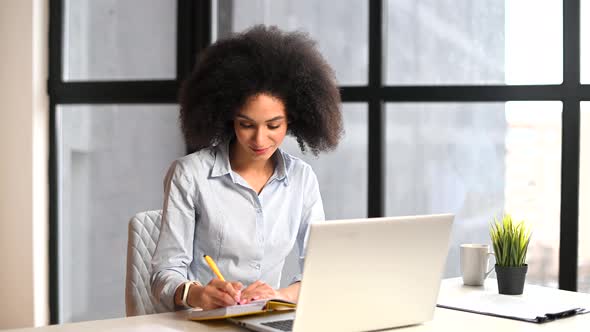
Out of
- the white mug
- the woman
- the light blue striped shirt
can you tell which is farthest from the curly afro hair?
the white mug

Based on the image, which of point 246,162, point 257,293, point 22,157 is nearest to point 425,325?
point 257,293

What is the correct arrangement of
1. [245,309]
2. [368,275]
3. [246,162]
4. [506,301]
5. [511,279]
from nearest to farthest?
[368,275] < [245,309] < [506,301] < [511,279] < [246,162]

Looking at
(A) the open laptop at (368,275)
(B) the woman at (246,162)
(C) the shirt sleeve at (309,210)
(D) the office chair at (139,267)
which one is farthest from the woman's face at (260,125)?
(A) the open laptop at (368,275)

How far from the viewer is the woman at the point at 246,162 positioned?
2.08 meters

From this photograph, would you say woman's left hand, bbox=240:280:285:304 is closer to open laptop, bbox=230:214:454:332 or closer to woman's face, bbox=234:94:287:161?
open laptop, bbox=230:214:454:332

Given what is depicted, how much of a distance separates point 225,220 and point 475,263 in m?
0.75

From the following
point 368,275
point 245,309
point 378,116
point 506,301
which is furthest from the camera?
point 378,116

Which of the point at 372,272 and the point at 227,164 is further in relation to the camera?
the point at 227,164

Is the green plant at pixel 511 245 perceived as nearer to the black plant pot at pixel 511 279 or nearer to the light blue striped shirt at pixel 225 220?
the black plant pot at pixel 511 279

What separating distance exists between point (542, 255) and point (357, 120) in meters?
1.01

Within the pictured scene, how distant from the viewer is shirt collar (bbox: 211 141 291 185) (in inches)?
84.5

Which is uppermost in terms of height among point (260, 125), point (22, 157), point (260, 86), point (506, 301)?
point (260, 86)

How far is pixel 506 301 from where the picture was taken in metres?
1.99

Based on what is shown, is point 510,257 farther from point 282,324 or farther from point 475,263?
point 282,324
